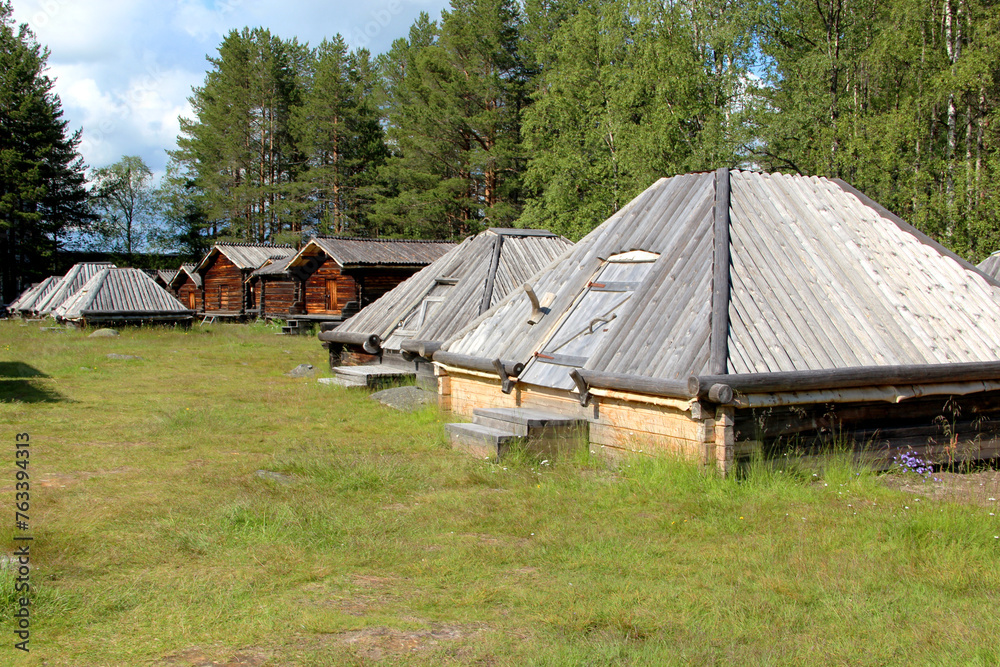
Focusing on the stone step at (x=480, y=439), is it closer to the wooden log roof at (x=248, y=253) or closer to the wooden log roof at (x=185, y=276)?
the wooden log roof at (x=248, y=253)

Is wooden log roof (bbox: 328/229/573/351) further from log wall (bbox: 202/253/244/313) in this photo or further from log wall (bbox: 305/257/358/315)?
log wall (bbox: 202/253/244/313)

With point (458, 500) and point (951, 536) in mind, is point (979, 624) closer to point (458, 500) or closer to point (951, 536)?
point (951, 536)

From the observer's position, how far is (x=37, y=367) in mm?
18656

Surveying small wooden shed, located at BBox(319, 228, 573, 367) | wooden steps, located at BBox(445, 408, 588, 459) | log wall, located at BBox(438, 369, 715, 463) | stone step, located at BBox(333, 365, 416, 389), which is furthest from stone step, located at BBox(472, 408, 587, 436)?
stone step, located at BBox(333, 365, 416, 389)

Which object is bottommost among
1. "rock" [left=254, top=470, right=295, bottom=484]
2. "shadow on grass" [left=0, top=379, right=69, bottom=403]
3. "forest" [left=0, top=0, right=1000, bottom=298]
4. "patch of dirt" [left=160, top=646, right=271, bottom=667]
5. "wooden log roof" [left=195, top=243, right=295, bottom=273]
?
"patch of dirt" [left=160, top=646, right=271, bottom=667]

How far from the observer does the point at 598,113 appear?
28453 millimetres

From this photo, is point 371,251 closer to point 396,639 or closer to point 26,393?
point 26,393

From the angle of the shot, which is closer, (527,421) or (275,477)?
(275,477)

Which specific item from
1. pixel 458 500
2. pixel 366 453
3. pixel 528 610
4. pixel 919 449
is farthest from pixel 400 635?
pixel 919 449

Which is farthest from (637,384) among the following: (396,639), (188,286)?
(188,286)

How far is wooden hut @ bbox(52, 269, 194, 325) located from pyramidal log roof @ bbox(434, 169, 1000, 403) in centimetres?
A: 2180

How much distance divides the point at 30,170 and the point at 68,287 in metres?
15.3

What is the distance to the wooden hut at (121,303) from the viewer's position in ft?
95.2

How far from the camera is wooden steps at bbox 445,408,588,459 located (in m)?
8.79
